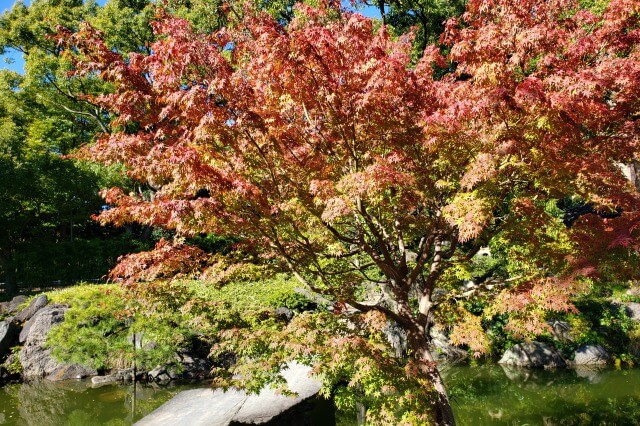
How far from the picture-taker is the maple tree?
13.5 feet

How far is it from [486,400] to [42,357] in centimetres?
1122

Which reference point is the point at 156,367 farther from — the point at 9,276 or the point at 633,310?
the point at 633,310

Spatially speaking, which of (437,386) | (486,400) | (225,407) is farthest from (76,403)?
(486,400)

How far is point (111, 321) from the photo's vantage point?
9469 mm

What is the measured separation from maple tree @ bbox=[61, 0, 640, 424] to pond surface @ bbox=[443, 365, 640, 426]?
368 cm

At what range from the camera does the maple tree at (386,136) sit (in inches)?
162

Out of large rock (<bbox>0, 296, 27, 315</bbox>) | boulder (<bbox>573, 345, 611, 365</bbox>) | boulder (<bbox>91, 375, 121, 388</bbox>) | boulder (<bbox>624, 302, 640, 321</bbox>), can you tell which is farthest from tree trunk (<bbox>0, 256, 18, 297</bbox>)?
boulder (<bbox>624, 302, 640, 321</bbox>)

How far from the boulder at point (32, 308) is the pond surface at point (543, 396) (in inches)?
458

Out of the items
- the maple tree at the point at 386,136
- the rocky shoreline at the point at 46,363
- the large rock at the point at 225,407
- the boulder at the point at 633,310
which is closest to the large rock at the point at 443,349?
the boulder at the point at 633,310

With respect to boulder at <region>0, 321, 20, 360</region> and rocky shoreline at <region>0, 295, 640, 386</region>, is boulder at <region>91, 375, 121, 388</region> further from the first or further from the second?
boulder at <region>0, 321, 20, 360</region>

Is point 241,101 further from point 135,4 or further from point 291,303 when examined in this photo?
point 135,4

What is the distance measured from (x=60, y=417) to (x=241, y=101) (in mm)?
7998

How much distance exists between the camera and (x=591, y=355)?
34.7 feet

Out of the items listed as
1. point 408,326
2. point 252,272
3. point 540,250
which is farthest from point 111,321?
point 540,250
